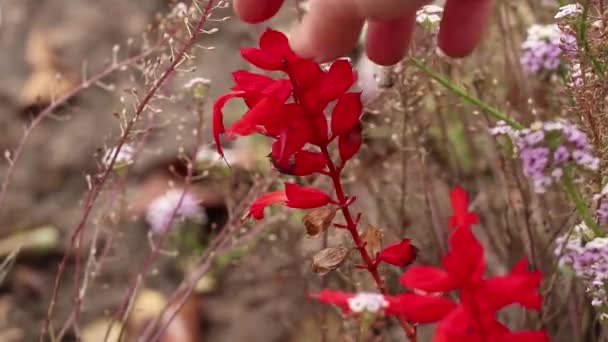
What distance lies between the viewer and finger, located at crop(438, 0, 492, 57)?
0.46 m

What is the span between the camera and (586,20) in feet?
2.19

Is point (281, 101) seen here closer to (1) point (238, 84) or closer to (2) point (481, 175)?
(1) point (238, 84)

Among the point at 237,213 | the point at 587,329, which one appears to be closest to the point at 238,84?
the point at 237,213

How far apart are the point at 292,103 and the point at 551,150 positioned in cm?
34

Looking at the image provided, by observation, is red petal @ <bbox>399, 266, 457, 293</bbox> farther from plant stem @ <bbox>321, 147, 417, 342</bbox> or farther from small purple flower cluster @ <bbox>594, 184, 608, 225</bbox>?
small purple flower cluster @ <bbox>594, 184, 608, 225</bbox>

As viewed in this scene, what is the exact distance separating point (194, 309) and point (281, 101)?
1.26 meters

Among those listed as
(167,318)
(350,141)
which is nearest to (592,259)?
(350,141)

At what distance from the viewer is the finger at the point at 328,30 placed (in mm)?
426

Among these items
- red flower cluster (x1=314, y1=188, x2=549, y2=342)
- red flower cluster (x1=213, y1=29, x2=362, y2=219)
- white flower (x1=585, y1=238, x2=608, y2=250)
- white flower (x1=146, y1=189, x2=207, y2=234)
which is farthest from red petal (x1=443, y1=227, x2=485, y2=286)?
white flower (x1=146, y1=189, x2=207, y2=234)

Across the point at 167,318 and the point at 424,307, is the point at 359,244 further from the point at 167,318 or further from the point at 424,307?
the point at 167,318

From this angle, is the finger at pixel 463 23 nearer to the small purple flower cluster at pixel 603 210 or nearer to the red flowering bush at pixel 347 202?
the red flowering bush at pixel 347 202

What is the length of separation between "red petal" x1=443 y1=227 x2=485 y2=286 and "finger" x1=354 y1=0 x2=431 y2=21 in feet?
0.33

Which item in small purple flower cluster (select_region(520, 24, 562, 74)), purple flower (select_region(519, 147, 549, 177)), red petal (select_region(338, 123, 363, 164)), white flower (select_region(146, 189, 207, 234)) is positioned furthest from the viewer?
white flower (select_region(146, 189, 207, 234))

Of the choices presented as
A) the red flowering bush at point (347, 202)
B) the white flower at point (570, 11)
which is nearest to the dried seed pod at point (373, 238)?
the red flowering bush at point (347, 202)
